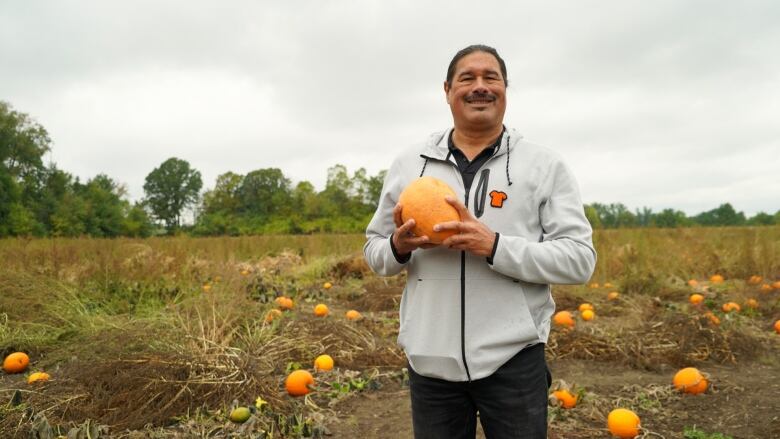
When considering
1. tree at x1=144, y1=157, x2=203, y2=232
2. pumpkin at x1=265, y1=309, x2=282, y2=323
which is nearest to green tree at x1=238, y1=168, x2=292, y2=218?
tree at x1=144, y1=157, x2=203, y2=232

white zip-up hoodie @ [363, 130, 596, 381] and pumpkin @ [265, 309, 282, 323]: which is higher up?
white zip-up hoodie @ [363, 130, 596, 381]

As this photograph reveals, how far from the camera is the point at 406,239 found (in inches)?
72.2

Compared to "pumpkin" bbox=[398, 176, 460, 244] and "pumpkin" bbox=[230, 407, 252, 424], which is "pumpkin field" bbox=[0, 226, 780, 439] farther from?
"pumpkin" bbox=[398, 176, 460, 244]

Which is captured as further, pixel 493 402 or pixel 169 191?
pixel 169 191

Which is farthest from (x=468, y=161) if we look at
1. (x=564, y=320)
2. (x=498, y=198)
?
(x=564, y=320)

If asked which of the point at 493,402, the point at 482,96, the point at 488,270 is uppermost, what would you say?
the point at 482,96

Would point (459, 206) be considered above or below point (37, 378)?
above

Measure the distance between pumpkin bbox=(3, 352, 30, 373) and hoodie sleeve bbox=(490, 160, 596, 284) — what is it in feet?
14.2

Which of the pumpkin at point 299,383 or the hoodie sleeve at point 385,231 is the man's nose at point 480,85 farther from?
the pumpkin at point 299,383

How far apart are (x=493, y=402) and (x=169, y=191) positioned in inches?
2847

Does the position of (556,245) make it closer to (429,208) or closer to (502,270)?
(502,270)

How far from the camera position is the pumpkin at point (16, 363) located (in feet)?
13.8

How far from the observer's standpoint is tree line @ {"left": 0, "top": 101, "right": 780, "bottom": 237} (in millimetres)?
30336

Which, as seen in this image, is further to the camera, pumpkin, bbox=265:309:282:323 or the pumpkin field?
pumpkin, bbox=265:309:282:323
